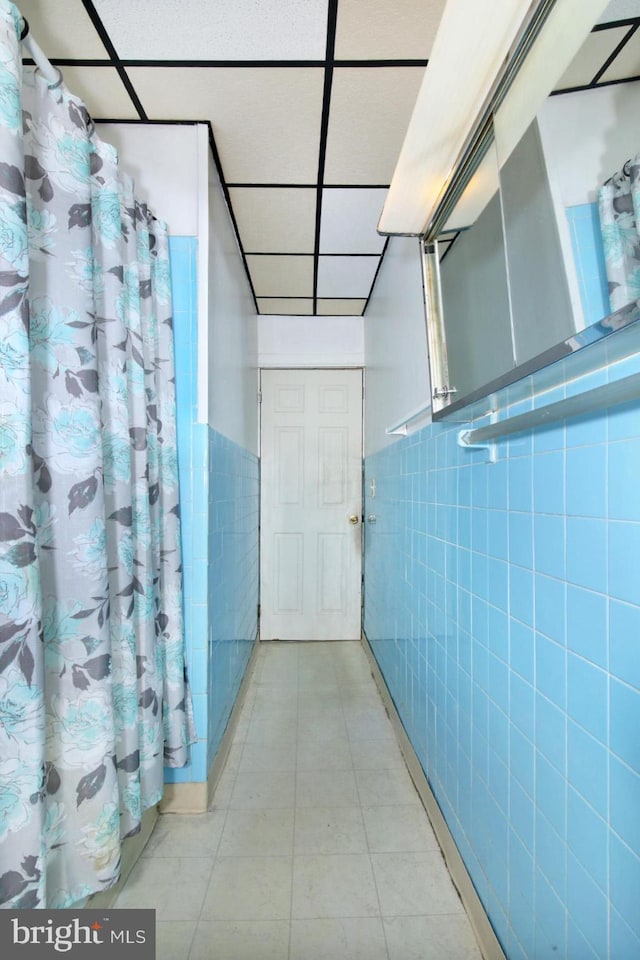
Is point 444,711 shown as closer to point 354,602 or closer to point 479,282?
point 479,282

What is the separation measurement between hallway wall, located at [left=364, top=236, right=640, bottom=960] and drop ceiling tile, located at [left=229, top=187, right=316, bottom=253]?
132cm

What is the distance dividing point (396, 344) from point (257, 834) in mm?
2084

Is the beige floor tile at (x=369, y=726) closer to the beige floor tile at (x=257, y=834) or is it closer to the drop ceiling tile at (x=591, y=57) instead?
the beige floor tile at (x=257, y=834)

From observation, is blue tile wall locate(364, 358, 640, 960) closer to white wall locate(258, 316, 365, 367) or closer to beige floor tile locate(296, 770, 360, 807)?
beige floor tile locate(296, 770, 360, 807)

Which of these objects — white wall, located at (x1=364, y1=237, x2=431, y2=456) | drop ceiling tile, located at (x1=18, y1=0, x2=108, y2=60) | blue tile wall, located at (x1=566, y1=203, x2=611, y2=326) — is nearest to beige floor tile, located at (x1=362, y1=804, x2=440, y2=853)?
white wall, located at (x1=364, y1=237, x2=431, y2=456)

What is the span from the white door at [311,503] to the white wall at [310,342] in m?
0.10

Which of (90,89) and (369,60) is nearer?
(369,60)

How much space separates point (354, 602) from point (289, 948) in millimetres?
2423

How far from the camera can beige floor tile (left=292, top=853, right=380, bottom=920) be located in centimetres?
130

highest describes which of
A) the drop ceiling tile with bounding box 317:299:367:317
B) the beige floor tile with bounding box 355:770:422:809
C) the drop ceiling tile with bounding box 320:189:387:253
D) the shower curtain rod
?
the drop ceiling tile with bounding box 320:189:387:253

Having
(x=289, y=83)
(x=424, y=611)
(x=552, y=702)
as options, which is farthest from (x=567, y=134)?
(x=424, y=611)

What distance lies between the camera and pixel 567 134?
69cm

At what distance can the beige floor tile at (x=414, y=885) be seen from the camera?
131 centimetres

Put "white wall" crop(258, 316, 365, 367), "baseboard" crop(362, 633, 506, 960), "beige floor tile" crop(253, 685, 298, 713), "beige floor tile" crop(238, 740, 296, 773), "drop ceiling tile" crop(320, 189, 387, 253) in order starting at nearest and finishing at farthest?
"baseboard" crop(362, 633, 506, 960), "beige floor tile" crop(238, 740, 296, 773), "drop ceiling tile" crop(320, 189, 387, 253), "beige floor tile" crop(253, 685, 298, 713), "white wall" crop(258, 316, 365, 367)
